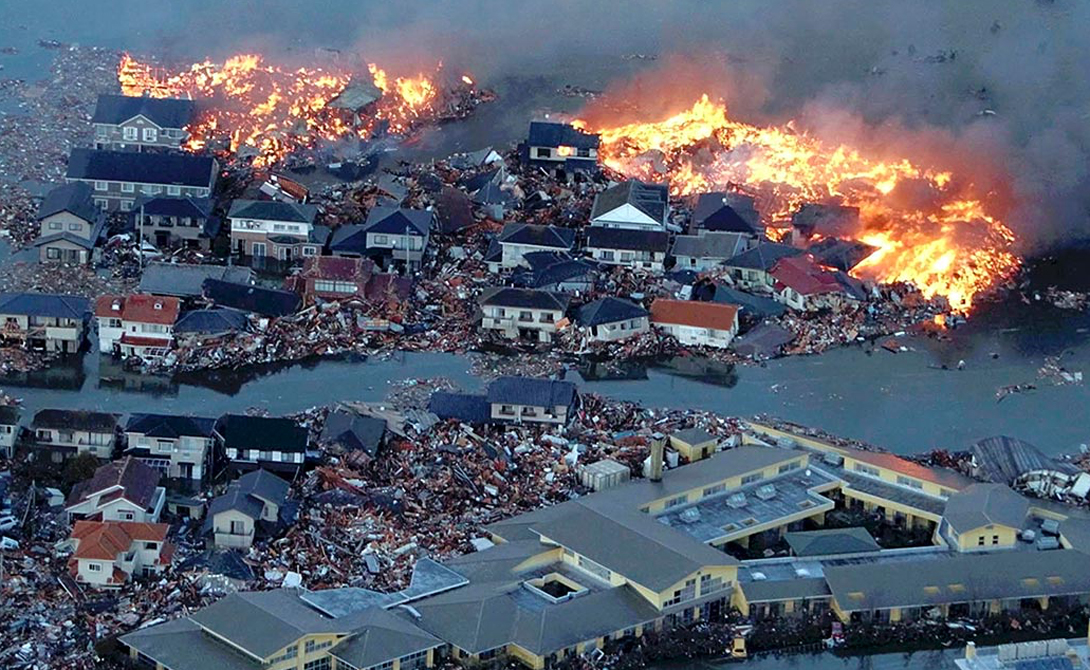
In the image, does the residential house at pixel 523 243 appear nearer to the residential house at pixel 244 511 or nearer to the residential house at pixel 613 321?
the residential house at pixel 613 321

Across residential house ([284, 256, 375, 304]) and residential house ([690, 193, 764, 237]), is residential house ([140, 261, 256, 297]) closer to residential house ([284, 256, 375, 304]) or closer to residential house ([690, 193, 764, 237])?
residential house ([284, 256, 375, 304])

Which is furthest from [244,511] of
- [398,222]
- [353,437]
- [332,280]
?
[398,222]

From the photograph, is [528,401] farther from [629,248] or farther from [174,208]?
[174,208]

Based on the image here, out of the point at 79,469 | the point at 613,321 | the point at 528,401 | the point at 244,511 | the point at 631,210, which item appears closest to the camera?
the point at 244,511

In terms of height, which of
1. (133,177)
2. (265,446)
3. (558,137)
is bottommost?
(265,446)

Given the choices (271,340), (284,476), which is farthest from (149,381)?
(284,476)

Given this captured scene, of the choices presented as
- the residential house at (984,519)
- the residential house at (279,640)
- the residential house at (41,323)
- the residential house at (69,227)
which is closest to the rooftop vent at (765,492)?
the residential house at (984,519)

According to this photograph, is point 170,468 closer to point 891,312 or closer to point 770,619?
point 770,619

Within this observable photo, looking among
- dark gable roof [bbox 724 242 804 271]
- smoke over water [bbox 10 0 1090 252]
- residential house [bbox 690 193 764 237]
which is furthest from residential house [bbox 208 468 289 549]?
smoke over water [bbox 10 0 1090 252]
